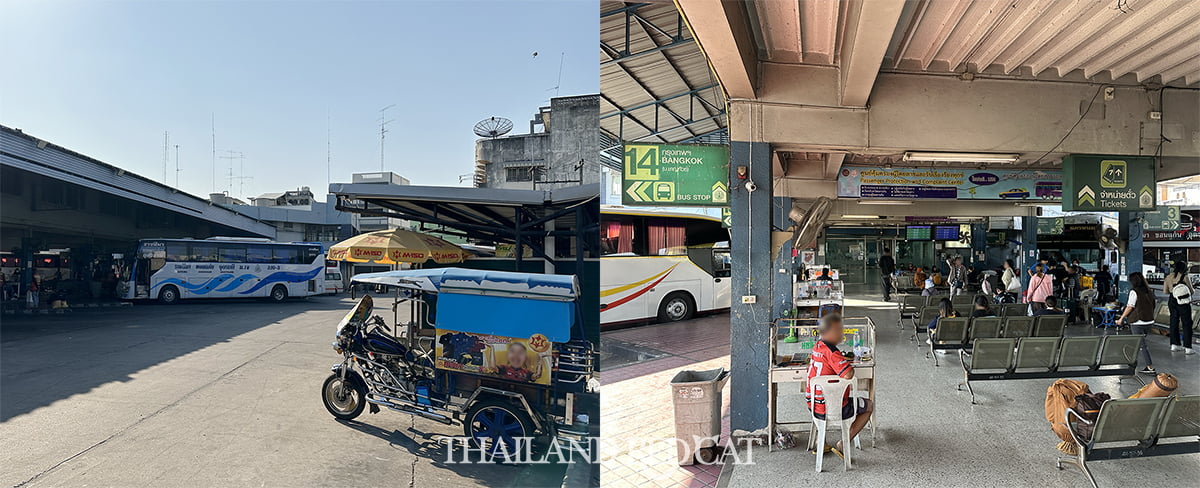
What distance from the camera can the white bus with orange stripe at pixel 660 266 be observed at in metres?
11.6

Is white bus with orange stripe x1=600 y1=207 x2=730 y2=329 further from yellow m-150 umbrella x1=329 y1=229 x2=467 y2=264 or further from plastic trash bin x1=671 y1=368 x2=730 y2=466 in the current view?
plastic trash bin x1=671 y1=368 x2=730 y2=466

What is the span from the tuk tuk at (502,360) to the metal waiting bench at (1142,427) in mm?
3560

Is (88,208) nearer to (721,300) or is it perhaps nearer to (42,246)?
(42,246)

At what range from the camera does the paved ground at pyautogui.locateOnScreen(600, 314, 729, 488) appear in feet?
13.9

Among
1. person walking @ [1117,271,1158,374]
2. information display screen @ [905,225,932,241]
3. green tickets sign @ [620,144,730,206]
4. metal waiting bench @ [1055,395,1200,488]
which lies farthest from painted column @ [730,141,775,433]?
information display screen @ [905,225,932,241]

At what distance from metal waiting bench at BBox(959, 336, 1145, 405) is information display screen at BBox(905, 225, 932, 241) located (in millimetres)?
16355

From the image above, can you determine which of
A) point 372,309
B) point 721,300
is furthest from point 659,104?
point 372,309

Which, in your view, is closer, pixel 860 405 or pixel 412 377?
pixel 860 405

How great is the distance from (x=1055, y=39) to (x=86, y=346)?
10.4 metres

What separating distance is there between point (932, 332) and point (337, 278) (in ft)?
36.1

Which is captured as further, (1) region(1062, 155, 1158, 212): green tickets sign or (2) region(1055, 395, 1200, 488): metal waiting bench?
(1) region(1062, 155, 1158, 212): green tickets sign

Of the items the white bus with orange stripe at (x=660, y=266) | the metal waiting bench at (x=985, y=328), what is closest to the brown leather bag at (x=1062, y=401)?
the metal waiting bench at (x=985, y=328)

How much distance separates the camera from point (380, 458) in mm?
4926

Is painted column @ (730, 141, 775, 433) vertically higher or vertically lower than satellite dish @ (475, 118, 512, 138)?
lower
